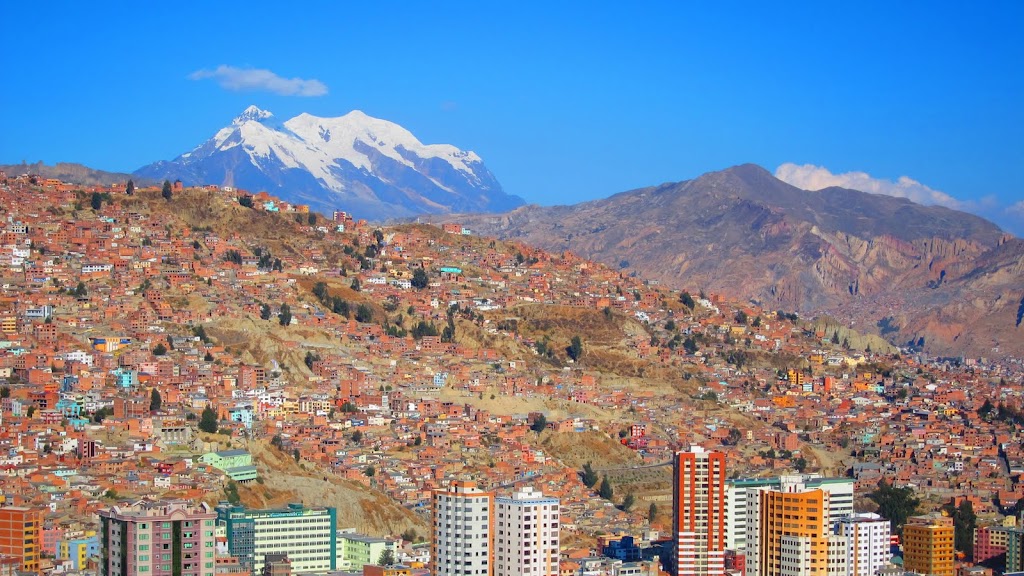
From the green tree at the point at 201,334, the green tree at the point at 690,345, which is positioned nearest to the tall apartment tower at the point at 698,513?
the green tree at the point at 201,334

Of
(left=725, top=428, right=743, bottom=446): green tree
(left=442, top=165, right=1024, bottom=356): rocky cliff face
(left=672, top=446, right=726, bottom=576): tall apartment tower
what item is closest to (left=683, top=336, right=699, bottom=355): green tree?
(left=725, top=428, right=743, bottom=446): green tree

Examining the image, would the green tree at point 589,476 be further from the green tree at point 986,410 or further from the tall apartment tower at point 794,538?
the green tree at point 986,410

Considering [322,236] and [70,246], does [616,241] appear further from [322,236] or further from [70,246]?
[70,246]

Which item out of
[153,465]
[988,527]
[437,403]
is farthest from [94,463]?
[988,527]

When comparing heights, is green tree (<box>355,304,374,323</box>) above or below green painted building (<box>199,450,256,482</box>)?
above

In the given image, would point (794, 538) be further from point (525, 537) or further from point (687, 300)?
point (687, 300)

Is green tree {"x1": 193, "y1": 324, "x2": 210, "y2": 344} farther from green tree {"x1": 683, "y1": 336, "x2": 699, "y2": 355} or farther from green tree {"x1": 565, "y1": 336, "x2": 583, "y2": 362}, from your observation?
green tree {"x1": 683, "y1": 336, "x2": 699, "y2": 355}

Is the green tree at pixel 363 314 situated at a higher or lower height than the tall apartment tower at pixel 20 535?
higher
